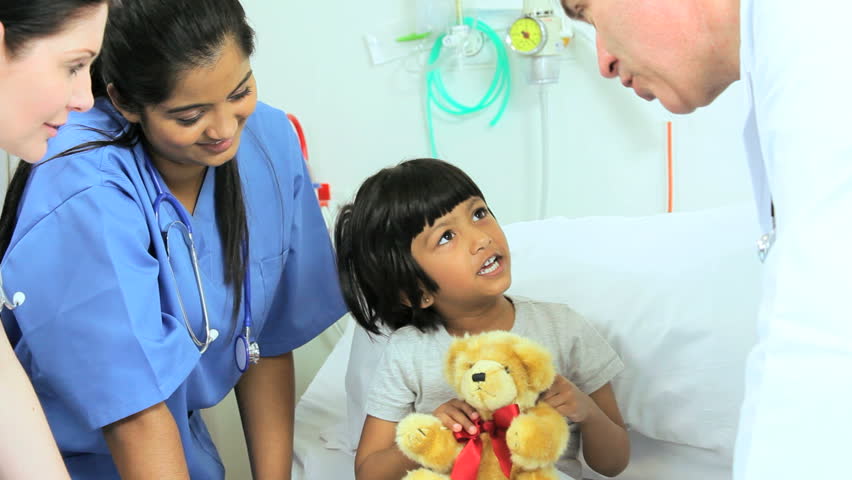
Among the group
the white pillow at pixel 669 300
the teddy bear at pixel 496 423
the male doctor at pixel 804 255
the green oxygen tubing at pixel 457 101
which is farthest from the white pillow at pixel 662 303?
the male doctor at pixel 804 255

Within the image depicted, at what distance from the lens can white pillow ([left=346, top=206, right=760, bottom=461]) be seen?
144cm

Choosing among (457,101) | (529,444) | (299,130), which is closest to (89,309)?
(529,444)

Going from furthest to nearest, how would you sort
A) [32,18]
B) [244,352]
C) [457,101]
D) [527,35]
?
[457,101] < [527,35] < [244,352] < [32,18]

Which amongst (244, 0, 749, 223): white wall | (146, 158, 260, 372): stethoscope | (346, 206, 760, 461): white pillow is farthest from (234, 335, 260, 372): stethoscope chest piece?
(244, 0, 749, 223): white wall

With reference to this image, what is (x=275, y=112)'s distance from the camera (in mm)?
1576

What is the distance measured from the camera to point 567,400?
1280 mm

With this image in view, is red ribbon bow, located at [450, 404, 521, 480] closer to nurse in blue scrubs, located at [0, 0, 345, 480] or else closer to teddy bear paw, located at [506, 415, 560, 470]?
teddy bear paw, located at [506, 415, 560, 470]

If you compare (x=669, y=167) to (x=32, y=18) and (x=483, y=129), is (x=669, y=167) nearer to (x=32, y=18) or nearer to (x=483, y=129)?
(x=483, y=129)

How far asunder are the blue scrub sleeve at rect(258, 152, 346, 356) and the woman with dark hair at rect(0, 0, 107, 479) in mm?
588

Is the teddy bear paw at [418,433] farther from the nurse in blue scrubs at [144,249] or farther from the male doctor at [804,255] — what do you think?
the male doctor at [804,255]

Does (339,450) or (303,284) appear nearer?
(303,284)

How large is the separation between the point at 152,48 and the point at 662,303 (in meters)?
0.98

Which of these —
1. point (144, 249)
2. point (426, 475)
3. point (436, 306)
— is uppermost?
point (144, 249)

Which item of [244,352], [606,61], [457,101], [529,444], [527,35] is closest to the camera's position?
[606,61]
